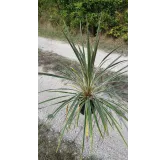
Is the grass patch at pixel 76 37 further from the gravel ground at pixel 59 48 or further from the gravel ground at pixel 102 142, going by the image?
the gravel ground at pixel 102 142

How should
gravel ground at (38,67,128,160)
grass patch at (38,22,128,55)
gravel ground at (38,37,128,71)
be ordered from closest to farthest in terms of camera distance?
gravel ground at (38,67,128,160)
gravel ground at (38,37,128,71)
grass patch at (38,22,128,55)

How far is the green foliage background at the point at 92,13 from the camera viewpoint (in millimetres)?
2139

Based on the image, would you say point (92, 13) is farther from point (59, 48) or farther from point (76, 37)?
point (59, 48)

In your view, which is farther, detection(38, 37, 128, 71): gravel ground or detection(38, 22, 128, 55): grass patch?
detection(38, 22, 128, 55): grass patch

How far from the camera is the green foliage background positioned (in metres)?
2.14

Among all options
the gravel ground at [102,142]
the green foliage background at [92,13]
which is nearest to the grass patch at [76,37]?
the green foliage background at [92,13]

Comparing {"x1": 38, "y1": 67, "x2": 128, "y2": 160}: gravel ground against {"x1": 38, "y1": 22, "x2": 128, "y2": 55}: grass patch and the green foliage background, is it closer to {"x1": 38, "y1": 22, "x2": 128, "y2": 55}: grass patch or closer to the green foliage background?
{"x1": 38, "y1": 22, "x2": 128, "y2": 55}: grass patch

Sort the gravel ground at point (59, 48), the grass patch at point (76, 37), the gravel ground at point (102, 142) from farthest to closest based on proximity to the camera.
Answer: the grass patch at point (76, 37)
the gravel ground at point (59, 48)
the gravel ground at point (102, 142)

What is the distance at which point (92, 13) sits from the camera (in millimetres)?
2254

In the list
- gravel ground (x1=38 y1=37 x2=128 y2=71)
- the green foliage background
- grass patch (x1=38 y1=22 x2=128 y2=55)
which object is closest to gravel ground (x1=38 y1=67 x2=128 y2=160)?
gravel ground (x1=38 y1=37 x2=128 y2=71)

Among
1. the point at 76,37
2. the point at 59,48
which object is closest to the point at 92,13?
the point at 76,37

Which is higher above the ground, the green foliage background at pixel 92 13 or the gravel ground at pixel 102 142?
the green foliage background at pixel 92 13
